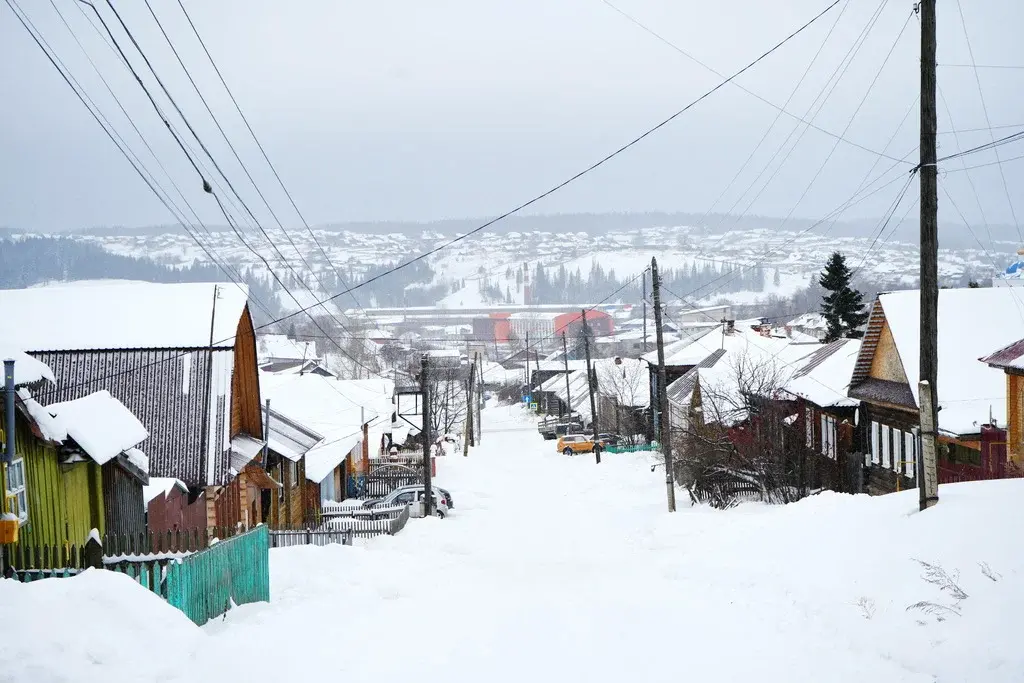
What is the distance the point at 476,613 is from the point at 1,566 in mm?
6566

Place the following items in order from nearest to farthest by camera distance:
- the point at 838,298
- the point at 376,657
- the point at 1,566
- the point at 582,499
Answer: the point at 376,657 < the point at 1,566 < the point at 582,499 < the point at 838,298

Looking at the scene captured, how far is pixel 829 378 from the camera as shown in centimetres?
3422

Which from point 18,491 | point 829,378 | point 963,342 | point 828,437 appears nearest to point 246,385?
point 18,491

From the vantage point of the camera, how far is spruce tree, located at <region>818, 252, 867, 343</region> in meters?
66.3

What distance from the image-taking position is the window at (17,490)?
40.2ft

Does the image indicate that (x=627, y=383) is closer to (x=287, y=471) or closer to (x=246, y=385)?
(x=287, y=471)

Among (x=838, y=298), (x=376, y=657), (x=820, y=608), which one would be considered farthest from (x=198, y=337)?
(x=838, y=298)

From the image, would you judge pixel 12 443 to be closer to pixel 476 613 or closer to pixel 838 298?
pixel 476 613

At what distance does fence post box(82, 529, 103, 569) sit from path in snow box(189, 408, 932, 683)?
210 centimetres

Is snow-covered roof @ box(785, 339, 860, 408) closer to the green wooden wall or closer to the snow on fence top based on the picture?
the green wooden wall

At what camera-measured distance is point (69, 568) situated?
12570 mm

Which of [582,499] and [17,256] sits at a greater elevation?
[17,256]

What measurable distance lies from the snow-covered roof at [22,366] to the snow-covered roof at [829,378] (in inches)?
1014

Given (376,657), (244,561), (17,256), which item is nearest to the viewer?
(376,657)
